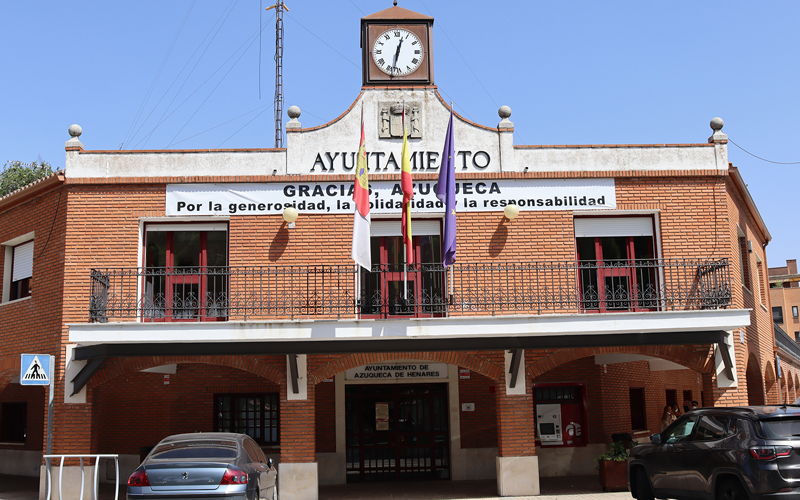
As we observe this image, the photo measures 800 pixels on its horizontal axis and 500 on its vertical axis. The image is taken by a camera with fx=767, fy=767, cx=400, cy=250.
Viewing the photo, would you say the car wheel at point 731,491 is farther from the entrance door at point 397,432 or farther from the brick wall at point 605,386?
the entrance door at point 397,432

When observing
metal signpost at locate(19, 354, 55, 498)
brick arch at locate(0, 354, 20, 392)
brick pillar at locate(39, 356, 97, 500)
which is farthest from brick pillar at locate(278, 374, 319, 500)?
brick arch at locate(0, 354, 20, 392)

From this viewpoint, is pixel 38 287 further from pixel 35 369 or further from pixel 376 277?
pixel 376 277

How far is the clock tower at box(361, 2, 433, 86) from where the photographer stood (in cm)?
1595

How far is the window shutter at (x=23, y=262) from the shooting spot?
16.8 m

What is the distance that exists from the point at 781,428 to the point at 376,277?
8143 millimetres

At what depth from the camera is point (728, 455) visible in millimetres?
9320

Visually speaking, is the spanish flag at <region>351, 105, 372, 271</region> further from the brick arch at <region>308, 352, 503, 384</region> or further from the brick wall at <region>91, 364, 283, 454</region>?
the brick wall at <region>91, 364, 283, 454</region>

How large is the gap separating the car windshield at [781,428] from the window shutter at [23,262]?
47.9 feet

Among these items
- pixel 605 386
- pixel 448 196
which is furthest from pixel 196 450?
pixel 605 386

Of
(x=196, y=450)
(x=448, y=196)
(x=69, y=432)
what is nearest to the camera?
(x=196, y=450)

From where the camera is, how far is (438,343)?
13805 millimetres

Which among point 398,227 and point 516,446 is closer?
point 516,446

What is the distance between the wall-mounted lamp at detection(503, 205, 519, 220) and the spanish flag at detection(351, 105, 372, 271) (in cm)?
317

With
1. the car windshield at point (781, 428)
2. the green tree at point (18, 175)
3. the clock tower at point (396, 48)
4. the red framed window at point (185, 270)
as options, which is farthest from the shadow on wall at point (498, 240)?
the green tree at point (18, 175)
